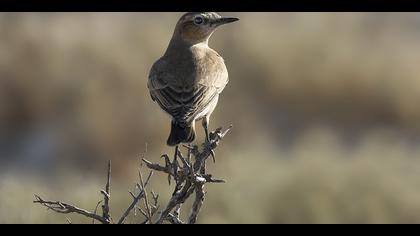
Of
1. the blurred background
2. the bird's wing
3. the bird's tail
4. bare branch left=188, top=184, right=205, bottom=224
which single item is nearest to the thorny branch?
bare branch left=188, top=184, right=205, bottom=224

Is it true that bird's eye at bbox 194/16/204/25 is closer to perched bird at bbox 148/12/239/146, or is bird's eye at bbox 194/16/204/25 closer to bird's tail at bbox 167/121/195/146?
perched bird at bbox 148/12/239/146

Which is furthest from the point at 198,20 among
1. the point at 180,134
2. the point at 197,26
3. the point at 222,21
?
the point at 180,134

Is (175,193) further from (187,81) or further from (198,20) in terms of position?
(198,20)

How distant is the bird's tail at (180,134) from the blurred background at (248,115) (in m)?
4.66

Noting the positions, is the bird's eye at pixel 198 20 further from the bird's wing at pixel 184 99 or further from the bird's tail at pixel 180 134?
the bird's tail at pixel 180 134

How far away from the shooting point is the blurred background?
12820 mm

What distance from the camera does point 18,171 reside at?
52.4 ft

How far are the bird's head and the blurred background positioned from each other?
3697 mm

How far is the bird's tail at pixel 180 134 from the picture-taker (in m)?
6.30

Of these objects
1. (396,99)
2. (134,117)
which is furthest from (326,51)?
(134,117)

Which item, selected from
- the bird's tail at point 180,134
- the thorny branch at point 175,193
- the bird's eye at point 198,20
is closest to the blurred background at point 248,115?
the bird's eye at point 198,20

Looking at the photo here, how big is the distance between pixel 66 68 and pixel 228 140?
444 cm

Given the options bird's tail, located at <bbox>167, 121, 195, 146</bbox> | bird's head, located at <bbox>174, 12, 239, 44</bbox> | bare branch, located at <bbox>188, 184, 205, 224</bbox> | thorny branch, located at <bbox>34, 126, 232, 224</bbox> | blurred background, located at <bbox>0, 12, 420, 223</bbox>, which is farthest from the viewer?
blurred background, located at <bbox>0, 12, 420, 223</bbox>
